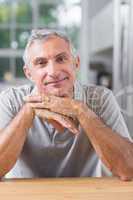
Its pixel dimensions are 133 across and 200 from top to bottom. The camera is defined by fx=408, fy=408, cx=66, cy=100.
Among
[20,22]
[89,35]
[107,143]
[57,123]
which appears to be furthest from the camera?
[20,22]

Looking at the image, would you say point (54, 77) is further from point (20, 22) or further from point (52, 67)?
point (20, 22)

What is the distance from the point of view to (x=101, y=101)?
150cm

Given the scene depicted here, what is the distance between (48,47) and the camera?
1377 millimetres

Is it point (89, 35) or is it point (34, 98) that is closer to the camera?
point (34, 98)

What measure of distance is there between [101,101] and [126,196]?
0.47 meters

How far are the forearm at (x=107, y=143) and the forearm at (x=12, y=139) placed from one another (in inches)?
7.3

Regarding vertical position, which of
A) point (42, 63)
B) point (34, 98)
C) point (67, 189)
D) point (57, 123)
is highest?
point (42, 63)

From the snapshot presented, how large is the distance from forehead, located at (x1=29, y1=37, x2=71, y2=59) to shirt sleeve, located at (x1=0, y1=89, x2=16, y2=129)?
19 centimetres

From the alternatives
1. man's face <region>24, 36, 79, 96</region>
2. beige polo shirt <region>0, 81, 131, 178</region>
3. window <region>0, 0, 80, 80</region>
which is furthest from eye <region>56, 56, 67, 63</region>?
window <region>0, 0, 80, 80</region>

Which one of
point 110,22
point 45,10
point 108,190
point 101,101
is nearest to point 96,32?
point 110,22

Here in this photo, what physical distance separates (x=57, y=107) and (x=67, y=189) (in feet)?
0.95

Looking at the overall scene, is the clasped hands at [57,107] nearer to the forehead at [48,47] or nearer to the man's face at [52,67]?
the man's face at [52,67]

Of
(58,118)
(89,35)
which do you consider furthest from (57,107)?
(89,35)

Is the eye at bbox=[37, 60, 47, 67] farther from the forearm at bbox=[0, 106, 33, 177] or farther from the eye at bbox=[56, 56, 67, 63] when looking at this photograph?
the forearm at bbox=[0, 106, 33, 177]
